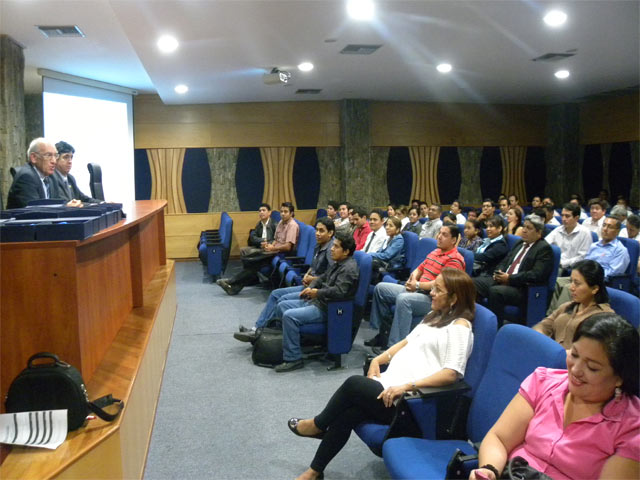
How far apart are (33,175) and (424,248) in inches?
132

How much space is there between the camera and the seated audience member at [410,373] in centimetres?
260

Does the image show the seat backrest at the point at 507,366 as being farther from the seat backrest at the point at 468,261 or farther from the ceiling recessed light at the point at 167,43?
the ceiling recessed light at the point at 167,43

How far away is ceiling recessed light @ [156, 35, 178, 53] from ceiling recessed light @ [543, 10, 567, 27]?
3.64 metres

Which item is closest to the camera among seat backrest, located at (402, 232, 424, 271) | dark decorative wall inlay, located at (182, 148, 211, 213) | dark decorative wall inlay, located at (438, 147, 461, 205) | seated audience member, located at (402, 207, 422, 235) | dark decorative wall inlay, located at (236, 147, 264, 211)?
seat backrest, located at (402, 232, 424, 271)

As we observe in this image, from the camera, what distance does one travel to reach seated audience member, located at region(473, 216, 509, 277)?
18.1ft

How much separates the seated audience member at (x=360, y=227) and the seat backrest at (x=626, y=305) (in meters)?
3.93

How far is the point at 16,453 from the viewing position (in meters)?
1.86

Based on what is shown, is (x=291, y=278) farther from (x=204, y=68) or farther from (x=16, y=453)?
(x=16, y=453)

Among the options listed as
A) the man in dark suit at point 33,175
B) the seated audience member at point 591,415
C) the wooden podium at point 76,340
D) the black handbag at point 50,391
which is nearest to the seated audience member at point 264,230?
the man in dark suit at point 33,175

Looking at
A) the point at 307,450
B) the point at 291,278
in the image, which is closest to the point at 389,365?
the point at 307,450

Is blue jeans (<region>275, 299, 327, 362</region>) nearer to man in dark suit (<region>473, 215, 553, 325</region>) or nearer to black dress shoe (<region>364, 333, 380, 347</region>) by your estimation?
black dress shoe (<region>364, 333, 380, 347</region>)

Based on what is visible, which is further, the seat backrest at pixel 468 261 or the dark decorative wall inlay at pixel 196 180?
the dark decorative wall inlay at pixel 196 180

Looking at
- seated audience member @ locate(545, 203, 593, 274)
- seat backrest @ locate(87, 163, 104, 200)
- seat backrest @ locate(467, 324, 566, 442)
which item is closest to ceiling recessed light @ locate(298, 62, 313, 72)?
seat backrest @ locate(87, 163, 104, 200)

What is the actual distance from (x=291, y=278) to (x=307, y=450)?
2715 mm
